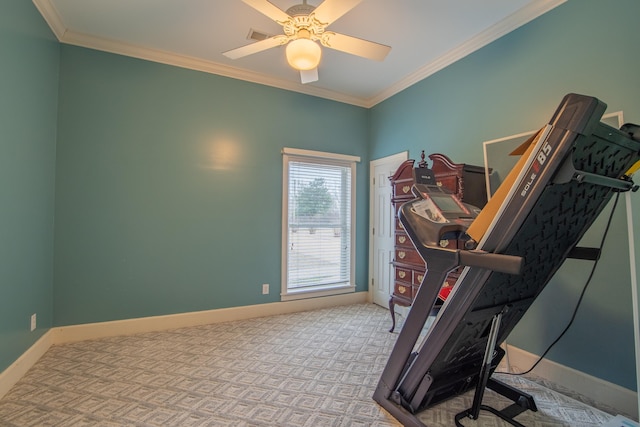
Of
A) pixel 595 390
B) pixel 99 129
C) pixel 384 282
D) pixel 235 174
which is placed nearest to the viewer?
pixel 595 390

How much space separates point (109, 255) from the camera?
2.99 meters

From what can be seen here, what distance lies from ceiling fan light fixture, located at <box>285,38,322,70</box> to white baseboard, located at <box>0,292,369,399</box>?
9.24 feet

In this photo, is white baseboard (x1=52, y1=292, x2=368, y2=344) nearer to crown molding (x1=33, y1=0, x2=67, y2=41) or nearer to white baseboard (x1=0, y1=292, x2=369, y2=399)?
white baseboard (x1=0, y1=292, x2=369, y2=399)

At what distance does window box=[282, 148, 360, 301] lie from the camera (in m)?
3.85

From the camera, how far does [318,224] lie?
405 centimetres

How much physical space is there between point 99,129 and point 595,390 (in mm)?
4744

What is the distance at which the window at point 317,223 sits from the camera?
385cm

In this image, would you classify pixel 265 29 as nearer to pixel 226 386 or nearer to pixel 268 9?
pixel 268 9

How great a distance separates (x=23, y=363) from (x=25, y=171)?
1.49 meters

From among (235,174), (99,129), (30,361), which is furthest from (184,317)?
(99,129)

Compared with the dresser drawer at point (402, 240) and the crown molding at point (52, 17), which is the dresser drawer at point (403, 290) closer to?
the dresser drawer at point (402, 240)

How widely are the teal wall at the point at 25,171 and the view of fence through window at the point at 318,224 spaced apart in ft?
7.95

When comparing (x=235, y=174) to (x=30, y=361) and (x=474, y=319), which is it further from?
(x=474, y=319)

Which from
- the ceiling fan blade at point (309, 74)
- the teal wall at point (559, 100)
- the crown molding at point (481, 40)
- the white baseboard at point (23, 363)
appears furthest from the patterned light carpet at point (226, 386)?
the crown molding at point (481, 40)
